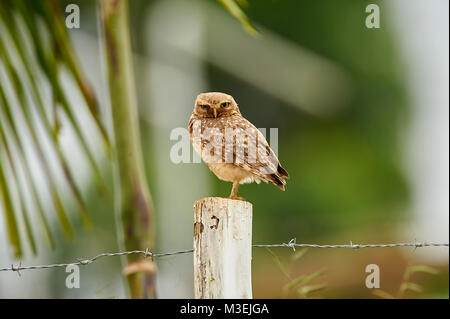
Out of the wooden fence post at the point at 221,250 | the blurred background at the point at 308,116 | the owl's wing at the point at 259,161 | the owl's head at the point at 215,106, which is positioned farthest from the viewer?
the blurred background at the point at 308,116

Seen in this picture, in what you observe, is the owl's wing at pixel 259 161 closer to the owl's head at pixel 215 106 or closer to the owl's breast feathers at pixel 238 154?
the owl's breast feathers at pixel 238 154

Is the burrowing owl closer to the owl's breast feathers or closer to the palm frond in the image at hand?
the owl's breast feathers

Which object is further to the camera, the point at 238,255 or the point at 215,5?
the point at 215,5

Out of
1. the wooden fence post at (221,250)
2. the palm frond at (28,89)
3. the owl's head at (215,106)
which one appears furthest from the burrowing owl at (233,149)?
the palm frond at (28,89)

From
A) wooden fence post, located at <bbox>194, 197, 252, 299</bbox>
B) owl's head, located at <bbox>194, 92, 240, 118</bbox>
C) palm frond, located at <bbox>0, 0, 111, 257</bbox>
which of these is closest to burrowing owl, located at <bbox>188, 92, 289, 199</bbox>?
owl's head, located at <bbox>194, 92, 240, 118</bbox>

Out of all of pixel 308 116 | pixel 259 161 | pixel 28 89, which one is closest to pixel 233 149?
pixel 259 161

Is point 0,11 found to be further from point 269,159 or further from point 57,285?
point 57,285
